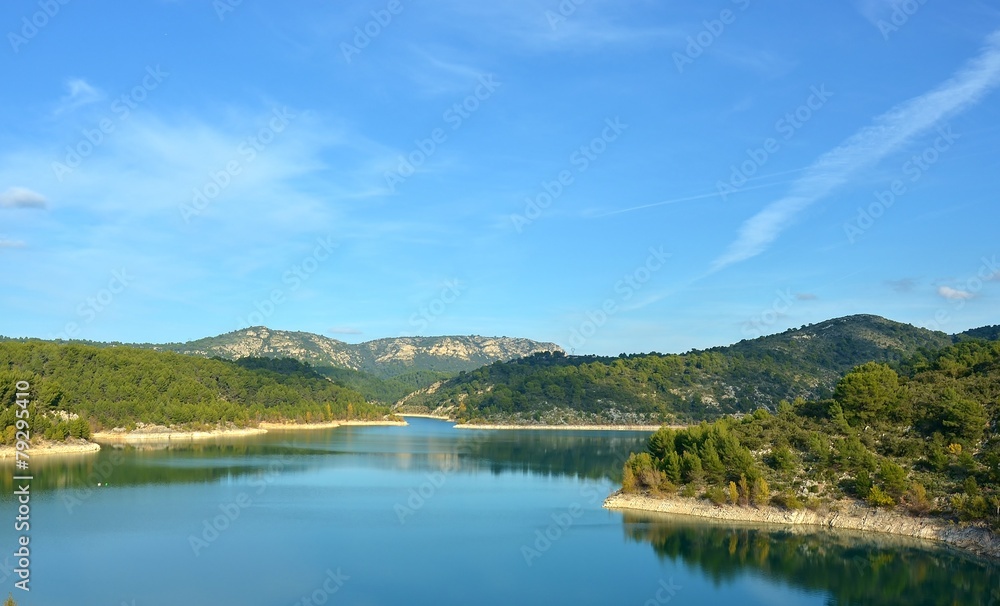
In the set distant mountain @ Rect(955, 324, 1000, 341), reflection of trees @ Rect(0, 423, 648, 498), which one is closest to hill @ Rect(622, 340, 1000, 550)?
reflection of trees @ Rect(0, 423, 648, 498)

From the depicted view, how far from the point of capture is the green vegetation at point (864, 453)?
160ft

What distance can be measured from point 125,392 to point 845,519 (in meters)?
104

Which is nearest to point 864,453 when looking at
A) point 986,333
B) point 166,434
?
point 166,434

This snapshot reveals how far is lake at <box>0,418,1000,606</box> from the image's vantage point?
3597 cm

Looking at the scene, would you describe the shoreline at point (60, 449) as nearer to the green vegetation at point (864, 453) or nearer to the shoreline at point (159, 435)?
the shoreline at point (159, 435)

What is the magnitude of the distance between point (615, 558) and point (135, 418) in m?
94.2

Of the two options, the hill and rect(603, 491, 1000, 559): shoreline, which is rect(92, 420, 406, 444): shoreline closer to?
rect(603, 491, 1000, 559): shoreline

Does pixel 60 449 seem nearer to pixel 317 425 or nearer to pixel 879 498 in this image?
pixel 317 425

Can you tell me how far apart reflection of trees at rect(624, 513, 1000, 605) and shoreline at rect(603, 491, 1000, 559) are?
107 cm

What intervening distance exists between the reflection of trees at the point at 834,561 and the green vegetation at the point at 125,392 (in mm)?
69647

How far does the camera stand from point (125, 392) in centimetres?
11719

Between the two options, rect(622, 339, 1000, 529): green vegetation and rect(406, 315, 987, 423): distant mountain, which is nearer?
rect(622, 339, 1000, 529): green vegetation

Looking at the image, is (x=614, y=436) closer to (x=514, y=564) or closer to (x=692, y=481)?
(x=692, y=481)

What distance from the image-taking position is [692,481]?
5588cm
